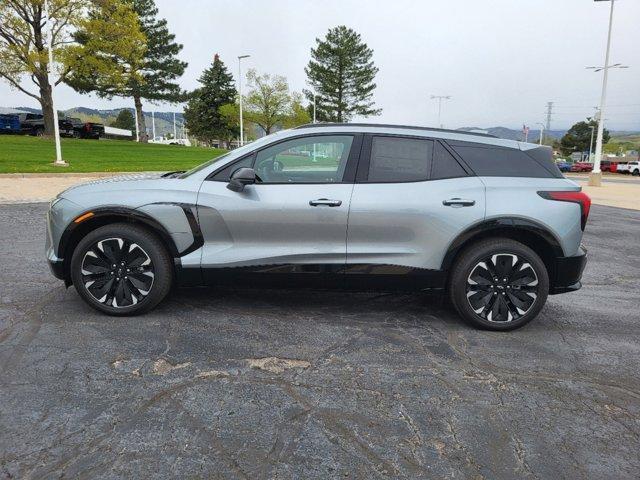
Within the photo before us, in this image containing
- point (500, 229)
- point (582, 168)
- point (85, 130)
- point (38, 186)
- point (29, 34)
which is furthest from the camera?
point (582, 168)

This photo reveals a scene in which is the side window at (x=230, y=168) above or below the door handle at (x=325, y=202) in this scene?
above

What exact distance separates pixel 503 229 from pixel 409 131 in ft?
3.71

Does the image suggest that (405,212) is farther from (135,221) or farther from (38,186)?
(38,186)

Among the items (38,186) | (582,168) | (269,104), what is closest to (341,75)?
(269,104)

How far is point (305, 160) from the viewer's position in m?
4.20

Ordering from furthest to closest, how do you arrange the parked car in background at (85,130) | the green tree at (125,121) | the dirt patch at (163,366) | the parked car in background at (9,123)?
1. the green tree at (125,121)
2. the parked car in background at (85,130)
3. the parked car in background at (9,123)
4. the dirt patch at (163,366)

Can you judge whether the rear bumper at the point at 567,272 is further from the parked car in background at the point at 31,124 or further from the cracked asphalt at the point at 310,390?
the parked car in background at the point at 31,124

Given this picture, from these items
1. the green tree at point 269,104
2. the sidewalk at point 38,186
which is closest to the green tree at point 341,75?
the green tree at point 269,104

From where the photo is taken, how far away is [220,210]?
396 centimetres

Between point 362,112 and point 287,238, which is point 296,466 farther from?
→ point 362,112

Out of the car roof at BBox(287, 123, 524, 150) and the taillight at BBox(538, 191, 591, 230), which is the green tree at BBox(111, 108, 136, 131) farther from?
the taillight at BBox(538, 191, 591, 230)

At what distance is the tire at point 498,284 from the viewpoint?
3.97 metres

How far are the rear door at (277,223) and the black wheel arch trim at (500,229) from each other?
87 cm

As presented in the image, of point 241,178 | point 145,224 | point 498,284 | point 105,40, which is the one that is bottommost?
point 498,284
